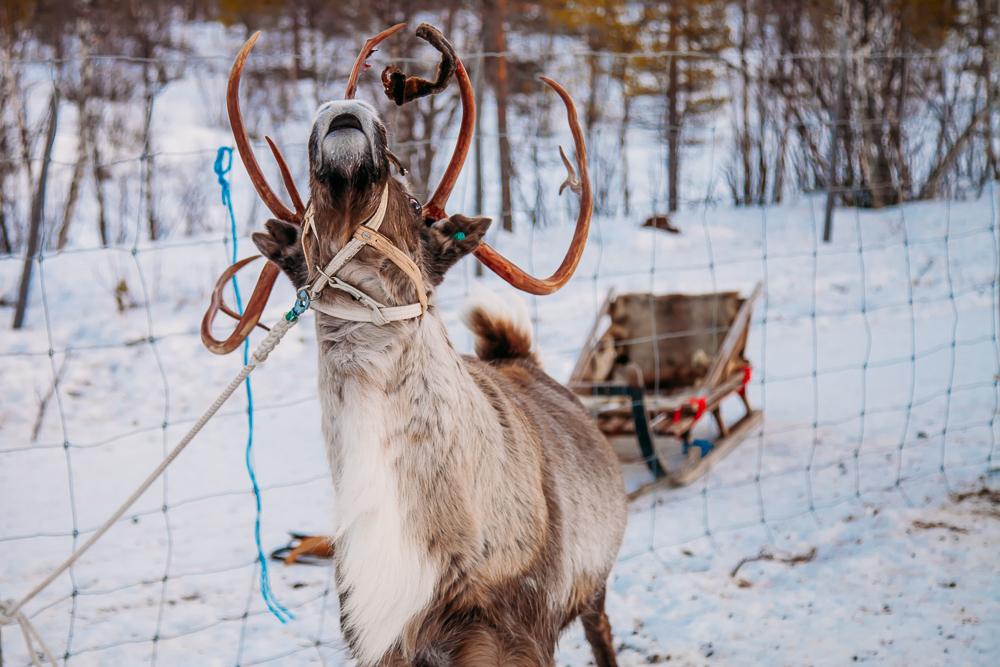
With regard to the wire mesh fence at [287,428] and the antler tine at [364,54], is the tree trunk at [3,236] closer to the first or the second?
the wire mesh fence at [287,428]

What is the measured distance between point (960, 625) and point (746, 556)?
2.97 feet

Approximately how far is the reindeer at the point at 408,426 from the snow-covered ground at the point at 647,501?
4.23 ft

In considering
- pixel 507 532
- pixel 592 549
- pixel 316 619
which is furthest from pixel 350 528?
pixel 316 619

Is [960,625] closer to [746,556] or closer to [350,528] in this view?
[746,556]

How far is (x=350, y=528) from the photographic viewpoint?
6.55ft

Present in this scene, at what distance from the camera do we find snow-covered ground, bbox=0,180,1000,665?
3318 millimetres

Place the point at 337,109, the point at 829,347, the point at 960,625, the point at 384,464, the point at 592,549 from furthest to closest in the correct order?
1. the point at 829,347
2. the point at 960,625
3. the point at 592,549
4. the point at 384,464
5. the point at 337,109

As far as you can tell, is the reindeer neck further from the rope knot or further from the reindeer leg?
the reindeer leg

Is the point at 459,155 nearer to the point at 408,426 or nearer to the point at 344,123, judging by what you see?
the point at 344,123

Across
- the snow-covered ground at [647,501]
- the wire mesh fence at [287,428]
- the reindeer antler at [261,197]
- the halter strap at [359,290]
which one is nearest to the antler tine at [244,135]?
the reindeer antler at [261,197]

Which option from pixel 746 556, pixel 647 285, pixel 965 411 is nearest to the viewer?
pixel 746 556

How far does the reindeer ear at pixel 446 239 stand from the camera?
2123mm

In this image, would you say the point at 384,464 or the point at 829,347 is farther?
the point at 829,347

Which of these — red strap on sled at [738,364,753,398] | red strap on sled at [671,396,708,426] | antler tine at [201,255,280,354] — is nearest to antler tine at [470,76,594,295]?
antler tine at [201,255,280,354]
